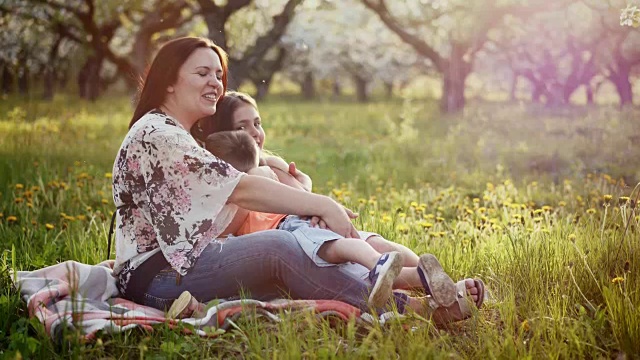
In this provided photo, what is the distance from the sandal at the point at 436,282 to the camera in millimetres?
3312

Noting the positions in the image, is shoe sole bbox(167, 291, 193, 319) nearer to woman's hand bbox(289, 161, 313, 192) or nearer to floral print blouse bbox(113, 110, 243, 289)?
floral print blouse bbox(113, 110, 243, 289)

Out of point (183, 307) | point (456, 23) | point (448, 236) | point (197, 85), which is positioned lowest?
point (448, 236)

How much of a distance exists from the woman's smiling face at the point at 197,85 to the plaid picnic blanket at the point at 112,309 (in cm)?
94

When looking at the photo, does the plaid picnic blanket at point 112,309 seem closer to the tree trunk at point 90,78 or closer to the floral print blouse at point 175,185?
the floral print blouse at point 175,185

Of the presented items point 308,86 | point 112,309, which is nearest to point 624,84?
point 308,86

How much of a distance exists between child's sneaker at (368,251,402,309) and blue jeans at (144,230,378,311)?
0.20m

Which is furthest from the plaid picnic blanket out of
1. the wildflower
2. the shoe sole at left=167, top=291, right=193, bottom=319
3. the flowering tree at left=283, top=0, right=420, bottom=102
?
the flowering tree at left=283, top=0, right=420, bottom=102

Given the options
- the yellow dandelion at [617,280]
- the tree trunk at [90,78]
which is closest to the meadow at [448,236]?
the yellow dandelion at [617,280]

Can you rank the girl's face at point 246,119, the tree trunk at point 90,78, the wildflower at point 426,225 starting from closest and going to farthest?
the girl's face at point 246,119 → the wildflower at point 426,225 → the tree trunk at point 90,78

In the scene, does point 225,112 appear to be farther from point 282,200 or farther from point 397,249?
point 397,249

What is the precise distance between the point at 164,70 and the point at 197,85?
182 mm

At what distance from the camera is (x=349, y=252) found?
3.46m

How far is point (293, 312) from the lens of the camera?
3434mm

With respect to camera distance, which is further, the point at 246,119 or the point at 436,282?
the point at 246,119
